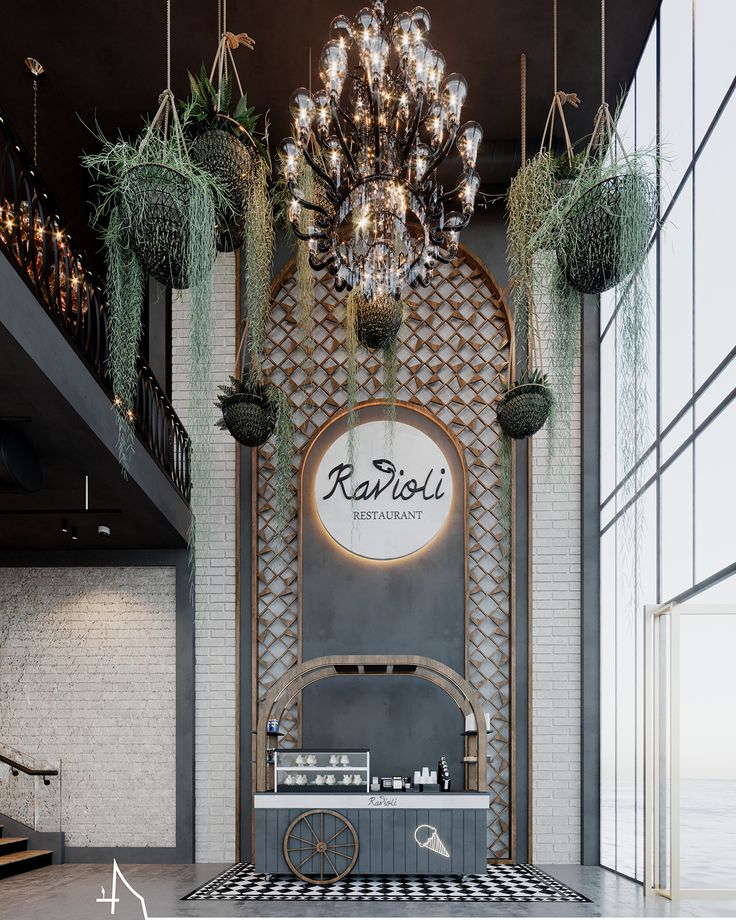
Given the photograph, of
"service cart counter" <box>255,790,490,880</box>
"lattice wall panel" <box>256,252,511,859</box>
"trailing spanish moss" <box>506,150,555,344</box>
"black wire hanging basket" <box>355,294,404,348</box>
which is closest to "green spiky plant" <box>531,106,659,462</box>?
"trailing spanish moss" <box>506,150,555,344</box>

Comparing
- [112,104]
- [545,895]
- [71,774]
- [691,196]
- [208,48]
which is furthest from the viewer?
[71,774]

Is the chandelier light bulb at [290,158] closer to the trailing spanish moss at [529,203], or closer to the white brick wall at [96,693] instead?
the trailing spanish moss at [529,203]

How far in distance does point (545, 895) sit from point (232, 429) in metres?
4.00

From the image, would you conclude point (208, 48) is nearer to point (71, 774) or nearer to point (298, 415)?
point (298, 415)

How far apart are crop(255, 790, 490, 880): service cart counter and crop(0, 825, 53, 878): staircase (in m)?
2.05

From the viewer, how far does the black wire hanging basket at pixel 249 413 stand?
695 cm

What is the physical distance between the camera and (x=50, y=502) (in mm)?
7320

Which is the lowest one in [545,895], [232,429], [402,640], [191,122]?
[545,895]

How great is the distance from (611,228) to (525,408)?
3012 mm

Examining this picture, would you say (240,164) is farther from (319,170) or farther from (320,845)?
(320,845)

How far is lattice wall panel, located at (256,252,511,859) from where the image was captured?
8750 mm

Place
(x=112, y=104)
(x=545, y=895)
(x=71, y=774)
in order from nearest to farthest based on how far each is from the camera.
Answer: (x=545, y=895)
(x=112, y=104)
(x=71, y=774)

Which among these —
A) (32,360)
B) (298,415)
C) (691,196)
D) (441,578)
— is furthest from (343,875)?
(691,196)

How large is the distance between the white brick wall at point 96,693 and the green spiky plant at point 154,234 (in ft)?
15.6
